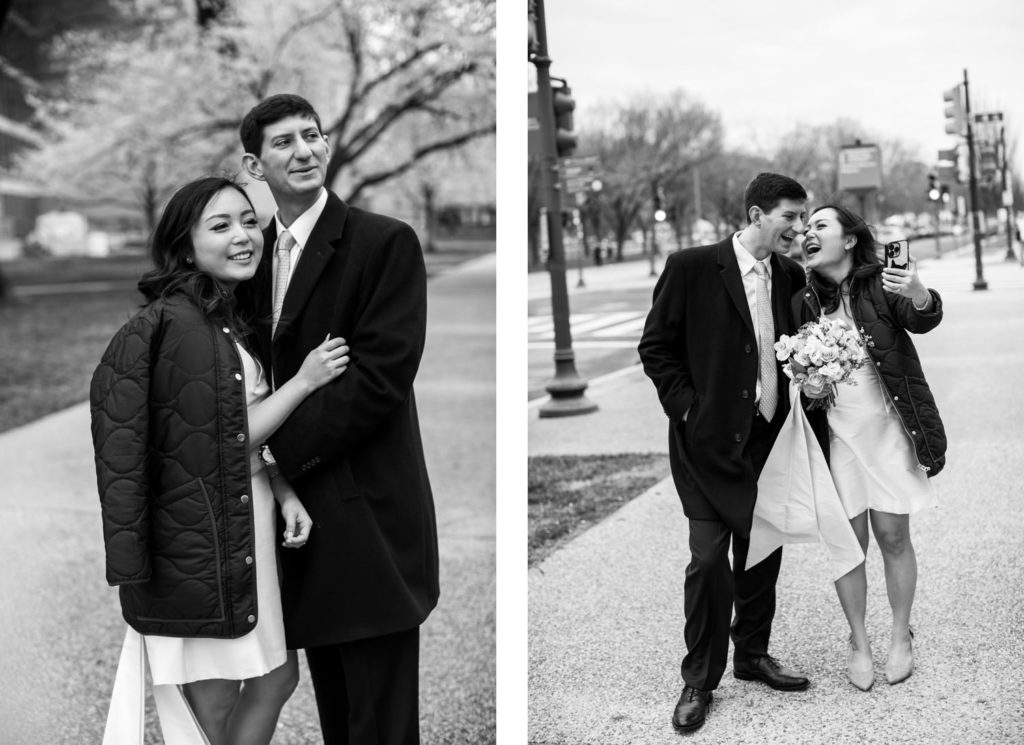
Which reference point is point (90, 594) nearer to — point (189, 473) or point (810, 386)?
point (189, 473)

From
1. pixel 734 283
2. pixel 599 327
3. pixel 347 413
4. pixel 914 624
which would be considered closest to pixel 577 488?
pixel 599 327

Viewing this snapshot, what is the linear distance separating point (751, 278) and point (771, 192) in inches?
9.3

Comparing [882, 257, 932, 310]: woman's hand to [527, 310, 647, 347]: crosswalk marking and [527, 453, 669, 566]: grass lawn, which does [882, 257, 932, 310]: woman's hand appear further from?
[527, 453, 669, 566]: grass lawn

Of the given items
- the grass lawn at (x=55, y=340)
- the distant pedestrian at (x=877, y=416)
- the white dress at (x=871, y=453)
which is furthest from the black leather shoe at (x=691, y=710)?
the grass lawn at (x=55, y=340)

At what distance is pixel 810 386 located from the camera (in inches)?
108

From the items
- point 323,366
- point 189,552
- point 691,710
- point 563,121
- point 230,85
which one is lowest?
point 691,710

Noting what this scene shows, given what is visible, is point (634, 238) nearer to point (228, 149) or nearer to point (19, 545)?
point (19, 545)

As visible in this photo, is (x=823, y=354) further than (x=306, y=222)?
Yes

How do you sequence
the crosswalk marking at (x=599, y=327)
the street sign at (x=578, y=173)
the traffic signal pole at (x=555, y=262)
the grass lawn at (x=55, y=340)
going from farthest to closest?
the grass lawn at (x=55, y=340), the street sign at (x=578, y=173), the traffic signal pole at (x=555, y=262), the crosswalk marking at (x=599, y=327)

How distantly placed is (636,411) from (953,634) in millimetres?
1171

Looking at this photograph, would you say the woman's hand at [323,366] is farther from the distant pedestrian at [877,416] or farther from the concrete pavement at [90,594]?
the concrete pavement at [90,594]

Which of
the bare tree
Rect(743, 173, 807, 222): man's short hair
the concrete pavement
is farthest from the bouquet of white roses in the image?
the bare tree

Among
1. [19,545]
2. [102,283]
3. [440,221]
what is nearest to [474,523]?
[19,545]

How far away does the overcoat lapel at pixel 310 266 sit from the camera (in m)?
2.48
